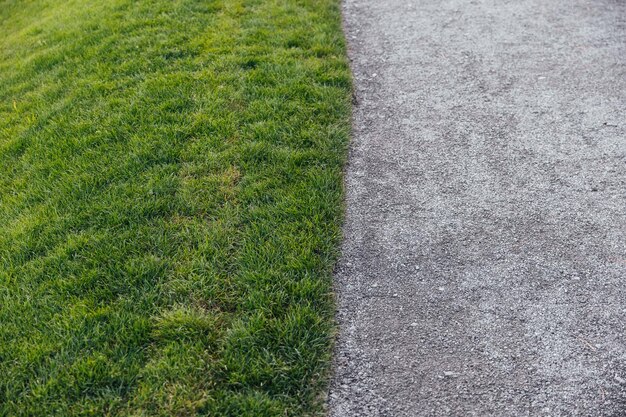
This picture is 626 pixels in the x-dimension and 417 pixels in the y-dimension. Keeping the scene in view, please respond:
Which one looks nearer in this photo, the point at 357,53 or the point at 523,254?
the point at 523,254

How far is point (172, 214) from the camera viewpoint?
172 inches

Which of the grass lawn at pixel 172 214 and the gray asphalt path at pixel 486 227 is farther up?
the grass lawn at pixel 172 214

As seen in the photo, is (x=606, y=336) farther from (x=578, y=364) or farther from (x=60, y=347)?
(x=60, y=347)

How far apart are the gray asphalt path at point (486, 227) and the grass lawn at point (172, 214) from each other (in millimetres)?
313

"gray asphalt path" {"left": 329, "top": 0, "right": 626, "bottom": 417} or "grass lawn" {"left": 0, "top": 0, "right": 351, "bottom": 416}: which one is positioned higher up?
"grass lawn" {"left": 0, "top": 0, "right": 351, "bottom": 416}

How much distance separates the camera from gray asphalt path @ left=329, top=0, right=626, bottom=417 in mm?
3268

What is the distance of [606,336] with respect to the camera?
347cm

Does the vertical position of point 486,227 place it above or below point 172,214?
below

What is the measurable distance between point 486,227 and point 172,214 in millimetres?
2346

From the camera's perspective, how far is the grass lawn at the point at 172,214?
10.6ft

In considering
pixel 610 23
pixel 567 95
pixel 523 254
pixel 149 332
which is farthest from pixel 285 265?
pixel 610 23

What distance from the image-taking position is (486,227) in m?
4.32

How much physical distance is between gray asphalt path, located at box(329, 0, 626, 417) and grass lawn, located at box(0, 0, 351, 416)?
1.03ft

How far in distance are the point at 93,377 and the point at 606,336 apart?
2968 millimetres
